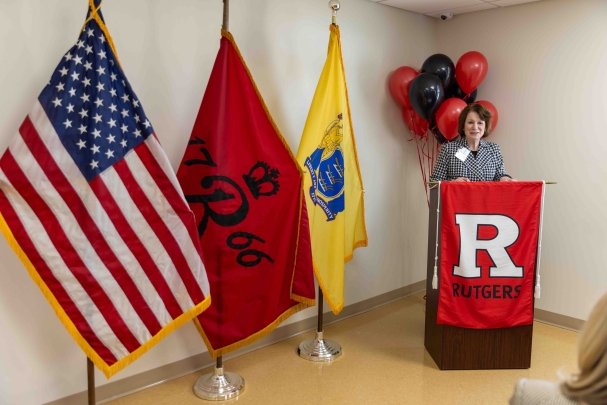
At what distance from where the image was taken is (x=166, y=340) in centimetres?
302

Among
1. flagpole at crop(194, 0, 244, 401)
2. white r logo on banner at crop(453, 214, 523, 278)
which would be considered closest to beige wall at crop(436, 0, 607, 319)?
white r logo on banner at crop(453, 214, 523, 278)

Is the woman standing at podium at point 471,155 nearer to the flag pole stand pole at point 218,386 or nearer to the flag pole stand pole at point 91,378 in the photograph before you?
the flag pole stand pole at point 218,386

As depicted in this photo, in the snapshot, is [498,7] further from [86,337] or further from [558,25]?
[86,337]

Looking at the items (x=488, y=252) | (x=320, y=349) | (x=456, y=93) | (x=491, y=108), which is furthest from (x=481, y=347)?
(x=456, y=93)

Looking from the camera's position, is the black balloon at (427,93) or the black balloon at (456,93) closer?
the black balloon at (427,93)

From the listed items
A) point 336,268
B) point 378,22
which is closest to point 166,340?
point 336,268

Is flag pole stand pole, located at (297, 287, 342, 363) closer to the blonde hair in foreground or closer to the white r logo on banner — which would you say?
the white r logo on banner

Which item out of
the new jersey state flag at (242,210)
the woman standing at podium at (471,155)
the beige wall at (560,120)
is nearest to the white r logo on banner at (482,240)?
the woman standing at podium at (471,155)

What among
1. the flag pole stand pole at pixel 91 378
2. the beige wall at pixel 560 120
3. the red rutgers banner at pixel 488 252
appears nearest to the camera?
the flag pole stand pole at pixel 91 378

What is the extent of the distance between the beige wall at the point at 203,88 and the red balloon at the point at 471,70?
20.7 inches

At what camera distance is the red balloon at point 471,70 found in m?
4.00

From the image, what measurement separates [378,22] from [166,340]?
2766 mm

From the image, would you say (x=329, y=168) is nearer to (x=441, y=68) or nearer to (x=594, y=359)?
(x=441, y=68)

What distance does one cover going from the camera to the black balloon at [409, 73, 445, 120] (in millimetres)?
3795
